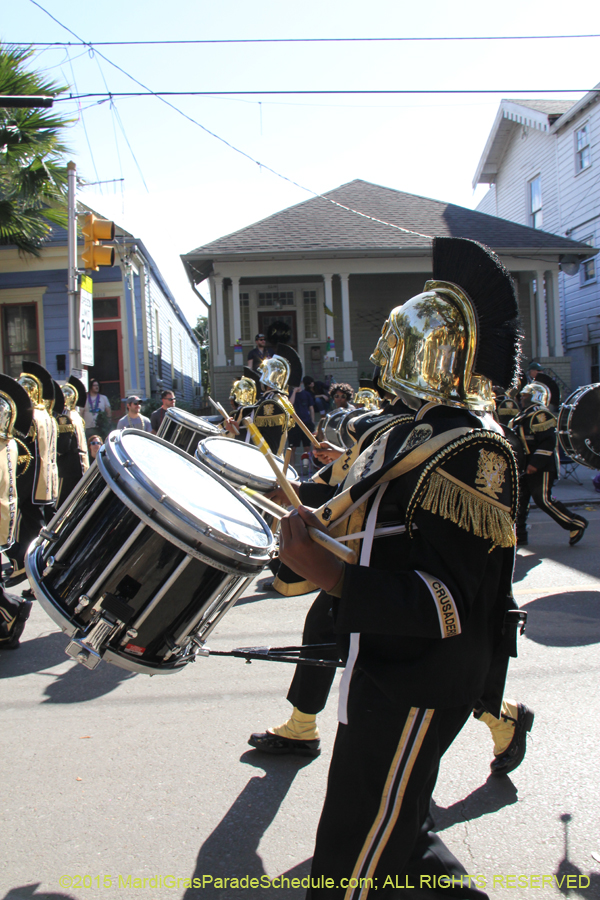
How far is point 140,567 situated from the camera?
7.89ft

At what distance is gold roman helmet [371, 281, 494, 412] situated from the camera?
1878 millimetres

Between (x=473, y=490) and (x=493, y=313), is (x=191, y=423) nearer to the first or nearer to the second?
(x=493, y=313)

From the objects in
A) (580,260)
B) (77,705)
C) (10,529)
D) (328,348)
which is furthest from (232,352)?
(77,705)

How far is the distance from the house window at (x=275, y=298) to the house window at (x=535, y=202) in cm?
1010

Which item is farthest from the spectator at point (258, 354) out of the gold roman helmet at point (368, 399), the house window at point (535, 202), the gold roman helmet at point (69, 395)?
the house window at point (535, 202)

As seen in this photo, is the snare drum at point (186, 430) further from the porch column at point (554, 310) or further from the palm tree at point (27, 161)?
the porch column at point (554, 310)

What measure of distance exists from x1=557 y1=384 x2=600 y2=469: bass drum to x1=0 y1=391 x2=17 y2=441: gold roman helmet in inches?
236

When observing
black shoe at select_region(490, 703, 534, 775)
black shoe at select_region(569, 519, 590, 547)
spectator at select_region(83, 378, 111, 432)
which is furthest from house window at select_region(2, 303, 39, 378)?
black shoe at select_region(490, 703, 534, 775)

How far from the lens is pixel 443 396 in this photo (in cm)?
186

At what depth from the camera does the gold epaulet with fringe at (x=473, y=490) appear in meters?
1.66

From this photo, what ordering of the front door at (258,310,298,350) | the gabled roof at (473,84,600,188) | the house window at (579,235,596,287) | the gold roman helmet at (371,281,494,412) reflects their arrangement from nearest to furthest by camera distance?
the gold roman helmet at (371,281,494,412) → the front door at (258,310,298,350) → the gabled roof at (473,84,600,188) → the house window at (579,235,596,287)

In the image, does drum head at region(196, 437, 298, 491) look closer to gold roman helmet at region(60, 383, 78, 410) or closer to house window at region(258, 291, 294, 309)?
gold roman helmet at region(60, 383, 78, 410)

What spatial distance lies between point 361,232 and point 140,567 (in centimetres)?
1732

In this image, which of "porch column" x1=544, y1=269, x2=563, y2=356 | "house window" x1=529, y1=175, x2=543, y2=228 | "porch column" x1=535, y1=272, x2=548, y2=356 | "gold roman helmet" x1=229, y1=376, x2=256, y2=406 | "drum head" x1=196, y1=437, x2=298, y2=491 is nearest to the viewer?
"drum head" x1=196, y1=437, x2=298, y2=491
